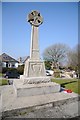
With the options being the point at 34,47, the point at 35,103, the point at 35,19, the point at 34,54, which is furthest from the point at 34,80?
the point at 35,19

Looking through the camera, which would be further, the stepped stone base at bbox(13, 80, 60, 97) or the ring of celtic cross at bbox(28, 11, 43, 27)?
the ring of celtic cross at bbox(28, 11, 43, 27)

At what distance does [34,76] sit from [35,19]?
350 cm

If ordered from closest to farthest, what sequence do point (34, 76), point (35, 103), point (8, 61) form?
1. point (35, 103)
2. point (34, 76)
3. point (8, 61)

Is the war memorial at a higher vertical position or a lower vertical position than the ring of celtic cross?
lower

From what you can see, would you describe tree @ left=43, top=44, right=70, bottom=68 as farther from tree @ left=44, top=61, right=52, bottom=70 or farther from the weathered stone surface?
the weathered stone surface

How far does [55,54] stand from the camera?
42562 millimetres

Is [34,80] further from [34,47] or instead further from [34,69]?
[34,47]

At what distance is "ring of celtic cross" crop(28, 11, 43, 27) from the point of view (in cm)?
872

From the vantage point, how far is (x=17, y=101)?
6059 mm

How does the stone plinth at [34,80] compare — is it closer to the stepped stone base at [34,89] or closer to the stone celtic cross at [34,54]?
the stepped stone base at [34,89]

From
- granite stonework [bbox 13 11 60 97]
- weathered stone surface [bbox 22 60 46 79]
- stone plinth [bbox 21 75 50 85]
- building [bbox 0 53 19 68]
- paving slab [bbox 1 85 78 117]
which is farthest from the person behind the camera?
building [bbox 0 53 19 68]

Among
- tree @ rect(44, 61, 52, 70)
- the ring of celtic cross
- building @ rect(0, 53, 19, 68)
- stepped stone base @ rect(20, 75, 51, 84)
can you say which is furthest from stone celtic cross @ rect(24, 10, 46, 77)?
building @ rect(0, 53, 19, 68)

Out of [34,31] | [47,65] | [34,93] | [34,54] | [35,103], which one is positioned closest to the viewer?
[35,103]

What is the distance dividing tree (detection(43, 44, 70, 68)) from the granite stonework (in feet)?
110
